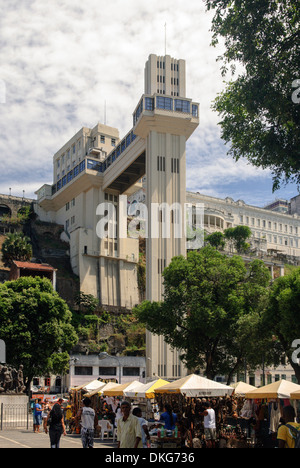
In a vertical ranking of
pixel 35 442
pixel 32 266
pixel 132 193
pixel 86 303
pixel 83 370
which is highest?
pixel 132 193

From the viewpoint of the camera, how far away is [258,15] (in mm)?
15945

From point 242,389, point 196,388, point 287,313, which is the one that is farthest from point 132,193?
point 196,388

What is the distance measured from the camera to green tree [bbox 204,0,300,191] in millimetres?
15883

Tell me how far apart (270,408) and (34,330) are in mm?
28879

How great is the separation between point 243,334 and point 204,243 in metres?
54.3

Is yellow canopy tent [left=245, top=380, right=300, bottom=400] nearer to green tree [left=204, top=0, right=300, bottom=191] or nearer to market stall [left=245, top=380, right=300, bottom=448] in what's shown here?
market stall [left=245, top=380, right=300, bottom=448]

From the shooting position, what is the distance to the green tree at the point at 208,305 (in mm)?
36781

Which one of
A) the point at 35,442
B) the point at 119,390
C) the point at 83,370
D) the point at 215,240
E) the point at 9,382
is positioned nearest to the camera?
the point at 35,442

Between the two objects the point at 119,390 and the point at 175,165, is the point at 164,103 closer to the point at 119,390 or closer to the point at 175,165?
the point at 175,165

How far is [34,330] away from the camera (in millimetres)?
47000

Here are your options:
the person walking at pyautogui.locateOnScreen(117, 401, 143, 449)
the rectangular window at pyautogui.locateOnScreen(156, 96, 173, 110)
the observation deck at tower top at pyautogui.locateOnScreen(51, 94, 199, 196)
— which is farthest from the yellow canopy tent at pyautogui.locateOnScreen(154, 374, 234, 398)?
the rectangular window at pyautogui.locateOnScreen(156, 96, 173, 110)

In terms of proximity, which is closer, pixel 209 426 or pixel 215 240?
pixel 209 426

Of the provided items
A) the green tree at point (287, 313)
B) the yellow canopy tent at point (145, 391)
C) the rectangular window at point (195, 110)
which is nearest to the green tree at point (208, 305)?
the green tree at point (287, 313)
